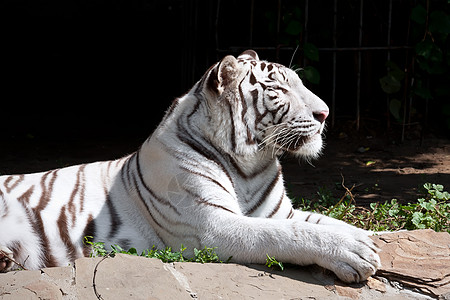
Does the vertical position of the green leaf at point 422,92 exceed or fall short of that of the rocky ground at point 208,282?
it exceeds it

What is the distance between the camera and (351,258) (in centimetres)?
246

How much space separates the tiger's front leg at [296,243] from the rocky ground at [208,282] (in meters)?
0.07

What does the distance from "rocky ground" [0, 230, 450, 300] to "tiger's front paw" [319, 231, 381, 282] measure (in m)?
0.07

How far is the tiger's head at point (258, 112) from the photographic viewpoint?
9.76 ft

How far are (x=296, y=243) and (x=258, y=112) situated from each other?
0.75m

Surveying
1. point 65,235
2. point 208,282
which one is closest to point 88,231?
point 65,235

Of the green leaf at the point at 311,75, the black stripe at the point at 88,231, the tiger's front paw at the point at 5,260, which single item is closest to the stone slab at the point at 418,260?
the black stripe at the point at 88,231

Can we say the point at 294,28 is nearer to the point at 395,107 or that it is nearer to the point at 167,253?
the point at 395,107

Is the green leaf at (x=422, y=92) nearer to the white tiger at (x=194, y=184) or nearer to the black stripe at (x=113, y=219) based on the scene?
the white tiger at (x=194, y=184)

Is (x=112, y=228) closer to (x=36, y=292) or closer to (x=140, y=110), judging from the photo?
(x=36, y=292)

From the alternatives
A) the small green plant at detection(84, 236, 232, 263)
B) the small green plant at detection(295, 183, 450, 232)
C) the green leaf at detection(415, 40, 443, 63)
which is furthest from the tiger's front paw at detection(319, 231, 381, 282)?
the green leaf at detection(415, 40, 443, 63)

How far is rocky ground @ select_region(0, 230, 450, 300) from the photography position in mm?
2359

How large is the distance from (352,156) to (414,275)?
3498 millimetres

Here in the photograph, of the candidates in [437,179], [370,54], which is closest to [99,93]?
[370,54]
